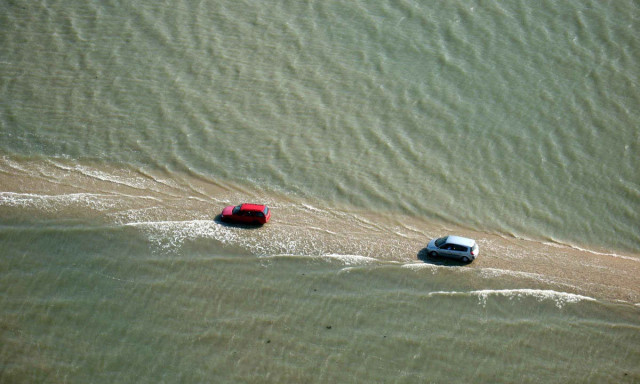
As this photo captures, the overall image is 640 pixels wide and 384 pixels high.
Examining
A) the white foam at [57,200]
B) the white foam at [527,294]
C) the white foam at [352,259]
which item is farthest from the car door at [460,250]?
the white foam at [57,200]

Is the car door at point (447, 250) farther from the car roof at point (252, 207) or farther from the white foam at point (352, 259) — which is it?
the car roof at point (252, 207)

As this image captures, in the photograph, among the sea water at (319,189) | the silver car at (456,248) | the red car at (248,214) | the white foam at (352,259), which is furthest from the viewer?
the red car at (248,214)

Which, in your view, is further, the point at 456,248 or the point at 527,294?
the point at 456,248

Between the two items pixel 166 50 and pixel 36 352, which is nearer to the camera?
pixel 36 352

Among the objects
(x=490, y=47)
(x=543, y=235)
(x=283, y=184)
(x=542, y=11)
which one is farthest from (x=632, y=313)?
(x=542, y=11)

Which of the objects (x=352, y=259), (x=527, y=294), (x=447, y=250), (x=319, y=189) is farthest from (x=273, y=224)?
(x=527, y=294)

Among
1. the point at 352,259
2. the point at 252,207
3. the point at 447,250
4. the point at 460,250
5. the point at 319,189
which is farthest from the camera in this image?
the point at 319,189

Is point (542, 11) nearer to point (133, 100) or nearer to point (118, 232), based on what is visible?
point (133, 100)

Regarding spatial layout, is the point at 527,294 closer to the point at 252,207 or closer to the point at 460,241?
the point at 460,241
